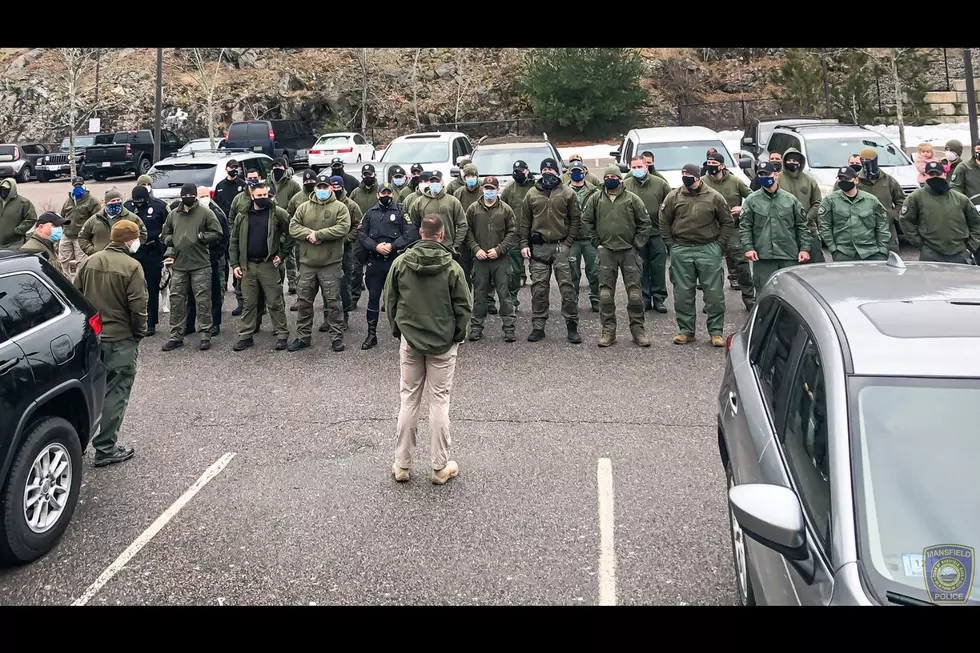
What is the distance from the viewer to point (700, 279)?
9.73 m

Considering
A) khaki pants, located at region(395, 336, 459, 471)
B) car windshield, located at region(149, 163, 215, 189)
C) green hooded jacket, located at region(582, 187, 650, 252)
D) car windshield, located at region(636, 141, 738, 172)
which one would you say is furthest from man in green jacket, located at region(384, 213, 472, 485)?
car windshield, located at region(149, 163, 215, 189)

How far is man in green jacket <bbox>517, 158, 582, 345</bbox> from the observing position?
1007 cm

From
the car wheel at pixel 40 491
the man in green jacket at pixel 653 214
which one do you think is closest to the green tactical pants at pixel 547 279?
the man in green jacket at pixel 653 214

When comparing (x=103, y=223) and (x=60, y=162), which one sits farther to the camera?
(x=60, y=162)

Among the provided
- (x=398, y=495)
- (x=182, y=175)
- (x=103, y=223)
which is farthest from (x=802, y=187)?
(x=182, y=175)

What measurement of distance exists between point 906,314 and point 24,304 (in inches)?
196

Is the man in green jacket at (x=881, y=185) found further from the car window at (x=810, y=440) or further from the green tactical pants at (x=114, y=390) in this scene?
the green tactical pants at (x=114, y=390)

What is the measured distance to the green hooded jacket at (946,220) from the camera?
949 cm

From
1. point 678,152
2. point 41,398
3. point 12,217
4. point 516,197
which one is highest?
point 678,152

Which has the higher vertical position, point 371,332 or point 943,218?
point 943,218

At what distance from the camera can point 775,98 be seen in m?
36.0

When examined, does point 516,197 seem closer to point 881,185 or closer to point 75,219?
point 881,185

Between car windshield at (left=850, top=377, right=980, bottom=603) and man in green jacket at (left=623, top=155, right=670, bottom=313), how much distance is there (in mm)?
7615

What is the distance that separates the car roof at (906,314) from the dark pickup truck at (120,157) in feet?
99.1
